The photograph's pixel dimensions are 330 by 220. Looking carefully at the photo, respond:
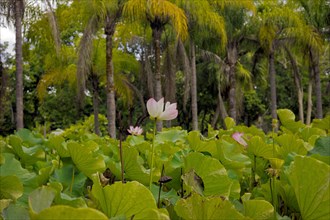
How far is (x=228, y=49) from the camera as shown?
17828 millimetres

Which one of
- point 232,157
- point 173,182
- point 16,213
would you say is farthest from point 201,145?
point 16,213

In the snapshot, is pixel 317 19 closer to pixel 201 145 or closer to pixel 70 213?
pixel 201 145

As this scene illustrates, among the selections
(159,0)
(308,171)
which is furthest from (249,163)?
(159,0)

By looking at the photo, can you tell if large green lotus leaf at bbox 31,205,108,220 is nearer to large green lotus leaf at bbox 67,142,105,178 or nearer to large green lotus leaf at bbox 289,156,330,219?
large green lotus leaf at bbox 289,156,330,219

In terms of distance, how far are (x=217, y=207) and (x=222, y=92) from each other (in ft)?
68.0

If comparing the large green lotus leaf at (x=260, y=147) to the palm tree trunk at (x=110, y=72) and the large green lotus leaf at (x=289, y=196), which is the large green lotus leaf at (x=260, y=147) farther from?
the palm tree trunk at (x=110, y=72)

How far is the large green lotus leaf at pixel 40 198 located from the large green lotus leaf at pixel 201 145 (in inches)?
33.9

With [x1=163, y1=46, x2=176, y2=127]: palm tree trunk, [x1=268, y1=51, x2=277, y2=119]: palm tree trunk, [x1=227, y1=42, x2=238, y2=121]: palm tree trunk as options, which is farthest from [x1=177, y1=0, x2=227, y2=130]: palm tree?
[x1=268, y1=51, x2=277, y2=119]: palm tree trunk

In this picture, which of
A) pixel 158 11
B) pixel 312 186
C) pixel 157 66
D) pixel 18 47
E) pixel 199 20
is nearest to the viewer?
pixel 312 186

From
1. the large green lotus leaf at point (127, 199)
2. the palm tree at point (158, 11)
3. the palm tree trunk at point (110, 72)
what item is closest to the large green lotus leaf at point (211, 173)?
the large green lotus leaf at point (127, 199)

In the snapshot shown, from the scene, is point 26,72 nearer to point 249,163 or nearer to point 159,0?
point 159,0

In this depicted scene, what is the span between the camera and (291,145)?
1454 millimetres

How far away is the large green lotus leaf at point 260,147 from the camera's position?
55.6 inches

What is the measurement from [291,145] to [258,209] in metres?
0.71
